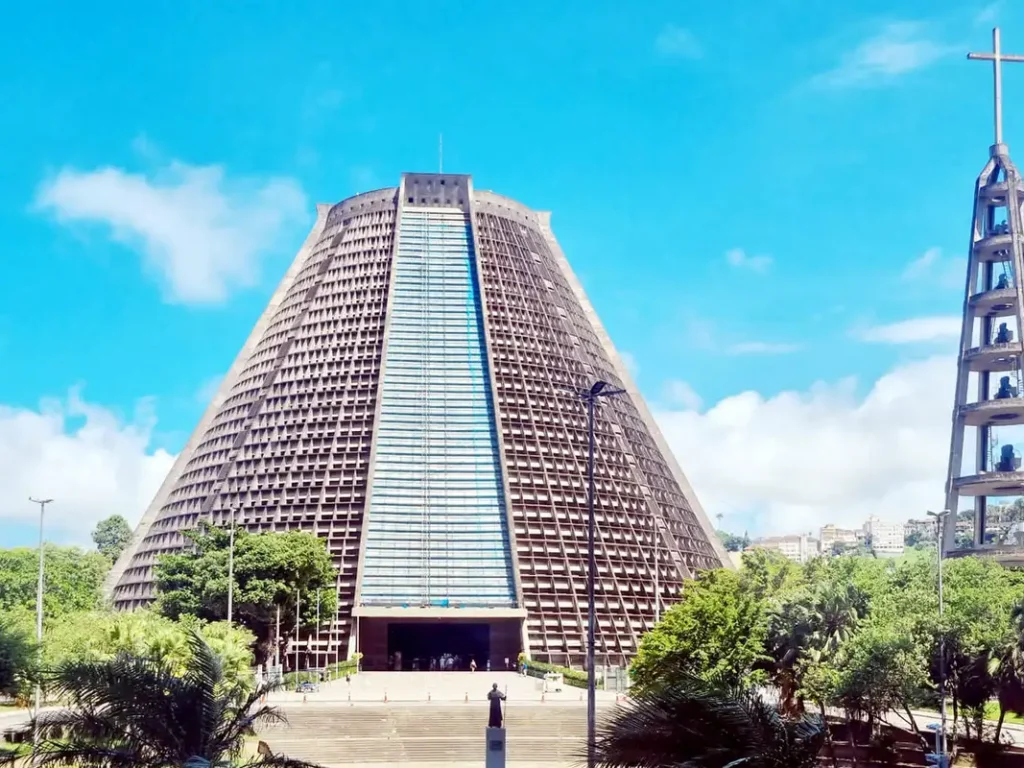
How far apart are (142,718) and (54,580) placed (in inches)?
3512

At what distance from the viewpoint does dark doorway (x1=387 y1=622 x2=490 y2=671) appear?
276 ft

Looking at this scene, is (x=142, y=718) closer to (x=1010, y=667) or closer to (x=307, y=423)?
(x=1010, y=667)

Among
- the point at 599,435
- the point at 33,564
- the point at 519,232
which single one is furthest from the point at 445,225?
the point at 33,564

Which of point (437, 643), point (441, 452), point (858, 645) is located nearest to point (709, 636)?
point (858, 645)

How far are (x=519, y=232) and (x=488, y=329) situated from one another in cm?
1403

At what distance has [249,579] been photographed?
69.0 metres

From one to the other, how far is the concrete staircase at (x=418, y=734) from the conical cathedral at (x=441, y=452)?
84.6 ft

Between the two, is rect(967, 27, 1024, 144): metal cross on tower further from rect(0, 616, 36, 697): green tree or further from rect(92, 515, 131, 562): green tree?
rect(92, 515, 131, 562): green tree

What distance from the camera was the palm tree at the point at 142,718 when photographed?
19703 millimetres

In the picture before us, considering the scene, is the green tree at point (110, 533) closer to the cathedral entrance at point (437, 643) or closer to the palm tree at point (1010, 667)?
the cathedral entrance at point (437, 643)

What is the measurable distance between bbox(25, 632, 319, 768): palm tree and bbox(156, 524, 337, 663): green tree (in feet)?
158

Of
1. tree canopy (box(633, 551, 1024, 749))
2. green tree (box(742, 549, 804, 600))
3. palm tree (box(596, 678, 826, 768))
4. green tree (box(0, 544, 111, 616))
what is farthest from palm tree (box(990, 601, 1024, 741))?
green tree (box(0, 544, 111, 616))

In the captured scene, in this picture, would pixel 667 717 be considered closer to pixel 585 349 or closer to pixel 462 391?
pixel 462 391

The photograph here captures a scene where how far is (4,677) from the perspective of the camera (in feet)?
114
